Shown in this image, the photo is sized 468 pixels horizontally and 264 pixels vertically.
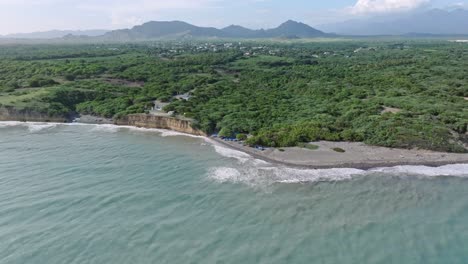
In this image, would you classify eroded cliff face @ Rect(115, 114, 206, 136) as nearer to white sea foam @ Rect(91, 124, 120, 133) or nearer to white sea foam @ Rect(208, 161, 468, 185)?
white sea foam @ Rect(91, 124, 120, 133)

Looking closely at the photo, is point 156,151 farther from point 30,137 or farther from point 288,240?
point 288,240

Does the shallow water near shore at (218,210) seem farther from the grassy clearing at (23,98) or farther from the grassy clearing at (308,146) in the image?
the grassy clearing at (23,98)

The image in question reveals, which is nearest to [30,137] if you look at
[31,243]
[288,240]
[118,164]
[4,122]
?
[4,122]

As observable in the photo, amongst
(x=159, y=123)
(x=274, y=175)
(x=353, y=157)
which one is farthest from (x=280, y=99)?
(x=274, y=175)

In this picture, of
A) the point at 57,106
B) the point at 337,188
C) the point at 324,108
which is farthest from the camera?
the point at 57,106

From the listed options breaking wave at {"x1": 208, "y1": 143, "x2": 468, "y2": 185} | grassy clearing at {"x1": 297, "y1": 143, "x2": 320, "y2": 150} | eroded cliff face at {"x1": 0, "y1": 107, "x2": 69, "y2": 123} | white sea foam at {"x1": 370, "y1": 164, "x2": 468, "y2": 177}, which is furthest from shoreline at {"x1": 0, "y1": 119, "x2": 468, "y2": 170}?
eroded cliff face at {"x1": 0, "y1": 107, "x2": 69, "y2": 123}

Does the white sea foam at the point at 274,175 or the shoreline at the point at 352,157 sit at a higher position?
the shoreline at the point at 352,157

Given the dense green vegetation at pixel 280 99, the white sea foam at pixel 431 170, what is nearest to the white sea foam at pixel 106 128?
the dense green vegetation at pixel 280 99
